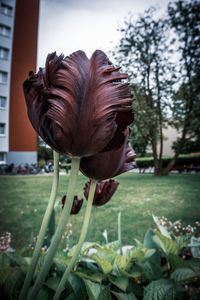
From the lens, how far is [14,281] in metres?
0.36

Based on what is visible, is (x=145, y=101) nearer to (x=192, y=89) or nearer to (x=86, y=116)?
(x=192, y=89)

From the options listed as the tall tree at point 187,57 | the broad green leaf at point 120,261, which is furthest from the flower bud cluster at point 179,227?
the tall tree at point 187,57

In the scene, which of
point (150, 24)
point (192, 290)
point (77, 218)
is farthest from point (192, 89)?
point (192, 290)

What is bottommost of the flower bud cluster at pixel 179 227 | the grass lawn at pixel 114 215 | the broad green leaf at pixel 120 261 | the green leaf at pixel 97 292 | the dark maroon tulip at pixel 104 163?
the grass lawn at pixel 114 215

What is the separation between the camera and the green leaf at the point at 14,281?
0.35 m

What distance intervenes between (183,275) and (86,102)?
1.29ft

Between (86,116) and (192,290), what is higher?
(86,116)

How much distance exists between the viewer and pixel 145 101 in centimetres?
576

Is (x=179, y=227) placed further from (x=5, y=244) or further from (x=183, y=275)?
(x=5, y=244)

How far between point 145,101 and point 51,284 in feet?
18.8

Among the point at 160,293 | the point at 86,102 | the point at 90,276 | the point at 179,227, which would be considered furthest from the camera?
the point at 179,227

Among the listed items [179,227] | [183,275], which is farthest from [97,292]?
[179,227]

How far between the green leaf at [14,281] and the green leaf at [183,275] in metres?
0.27

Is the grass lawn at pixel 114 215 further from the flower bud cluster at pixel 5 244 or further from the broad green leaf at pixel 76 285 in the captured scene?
the broad green leaf at pixel 76 285
